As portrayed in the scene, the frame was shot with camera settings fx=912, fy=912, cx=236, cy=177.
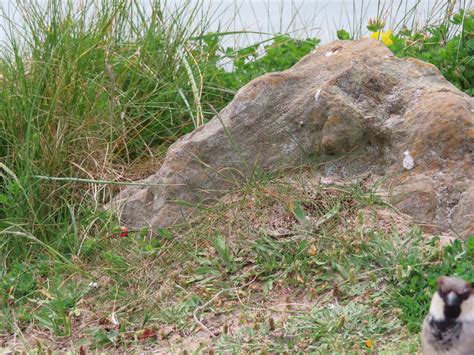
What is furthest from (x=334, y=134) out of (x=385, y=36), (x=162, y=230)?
(x=385, y=36)

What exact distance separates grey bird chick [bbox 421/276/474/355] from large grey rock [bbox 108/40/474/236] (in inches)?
63.1

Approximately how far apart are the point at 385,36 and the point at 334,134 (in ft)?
6.42

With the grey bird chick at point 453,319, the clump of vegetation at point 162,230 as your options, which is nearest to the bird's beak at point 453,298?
the grey bird chick at point 453,319

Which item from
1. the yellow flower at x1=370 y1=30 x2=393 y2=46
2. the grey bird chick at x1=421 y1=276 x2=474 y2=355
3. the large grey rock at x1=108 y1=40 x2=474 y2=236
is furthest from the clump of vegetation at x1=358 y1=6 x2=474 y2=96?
the grey bird chick at x1=421 y1=276 x2=474 y2=355

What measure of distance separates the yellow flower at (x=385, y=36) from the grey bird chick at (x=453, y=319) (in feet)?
12.3

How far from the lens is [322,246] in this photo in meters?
4.82

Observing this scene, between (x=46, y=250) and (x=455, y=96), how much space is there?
2562mm

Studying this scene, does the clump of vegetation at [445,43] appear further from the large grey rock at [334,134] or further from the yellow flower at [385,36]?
the large grey rock at [334,134]

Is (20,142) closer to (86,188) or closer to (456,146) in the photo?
(86,188)

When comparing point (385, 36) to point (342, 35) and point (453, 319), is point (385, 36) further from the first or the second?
point (453, 319)

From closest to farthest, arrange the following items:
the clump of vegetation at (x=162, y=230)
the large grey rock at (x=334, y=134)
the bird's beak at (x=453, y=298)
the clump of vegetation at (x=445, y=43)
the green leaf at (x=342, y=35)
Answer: the bird's beak at (x=453, y=298)
the clump of vegetation at (x=162, y=230)
the large grey rock at (x=334, y=134)
the clump of vegetation at (x=445, y=43)
the green leaf at (x=342, y=35)

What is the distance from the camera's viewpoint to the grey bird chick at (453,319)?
3.39 meters

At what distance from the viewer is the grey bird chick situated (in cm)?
339

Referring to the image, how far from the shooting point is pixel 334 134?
5242 mm
